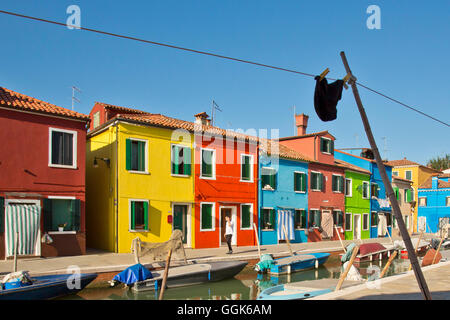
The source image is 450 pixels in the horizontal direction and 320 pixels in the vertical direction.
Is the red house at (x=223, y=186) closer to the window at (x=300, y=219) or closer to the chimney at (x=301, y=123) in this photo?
the window at (x=300, y=219)

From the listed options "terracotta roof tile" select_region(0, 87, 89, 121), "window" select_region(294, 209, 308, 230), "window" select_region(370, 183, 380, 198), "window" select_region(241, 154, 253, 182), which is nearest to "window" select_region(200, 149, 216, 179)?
"window" select_region(241, 154, 253, 182)

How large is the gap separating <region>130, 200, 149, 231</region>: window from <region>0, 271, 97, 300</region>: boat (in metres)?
5.35

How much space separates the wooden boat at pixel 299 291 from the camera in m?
10.5

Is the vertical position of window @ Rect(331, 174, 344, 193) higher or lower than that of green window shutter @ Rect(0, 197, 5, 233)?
higher

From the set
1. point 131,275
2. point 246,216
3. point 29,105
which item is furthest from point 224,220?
point 29,105

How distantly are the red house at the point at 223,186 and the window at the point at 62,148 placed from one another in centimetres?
592

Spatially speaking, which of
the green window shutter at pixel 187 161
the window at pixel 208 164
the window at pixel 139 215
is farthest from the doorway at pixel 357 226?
the window at pixel 139 215

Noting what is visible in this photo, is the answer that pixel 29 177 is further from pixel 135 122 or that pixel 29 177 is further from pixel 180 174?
pixel 180 174

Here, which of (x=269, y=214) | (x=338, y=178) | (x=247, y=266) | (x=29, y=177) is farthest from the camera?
(x=338, y=178)

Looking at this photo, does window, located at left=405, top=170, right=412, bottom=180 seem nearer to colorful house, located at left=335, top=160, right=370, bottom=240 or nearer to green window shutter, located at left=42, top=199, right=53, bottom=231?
colorful house, located at left=335, top=160, right=370, bottom=240

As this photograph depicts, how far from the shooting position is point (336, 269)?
18734mm

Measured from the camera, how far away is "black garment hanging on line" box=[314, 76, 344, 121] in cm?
675
